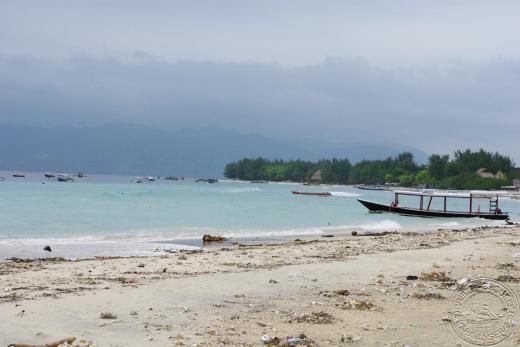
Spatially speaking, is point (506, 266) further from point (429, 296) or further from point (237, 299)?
point (237, 299)

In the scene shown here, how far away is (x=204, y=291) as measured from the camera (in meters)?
11.0

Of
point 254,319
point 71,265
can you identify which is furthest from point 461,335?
point 71,265

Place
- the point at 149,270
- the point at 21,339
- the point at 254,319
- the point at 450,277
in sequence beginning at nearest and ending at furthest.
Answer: the point at 21,339, the point at 254,319, the point at 450,277, the point at 149,270

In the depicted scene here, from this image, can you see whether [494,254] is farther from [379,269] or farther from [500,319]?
[500,319]

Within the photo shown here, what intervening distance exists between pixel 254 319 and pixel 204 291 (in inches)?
92.9

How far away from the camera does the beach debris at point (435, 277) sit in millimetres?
12820

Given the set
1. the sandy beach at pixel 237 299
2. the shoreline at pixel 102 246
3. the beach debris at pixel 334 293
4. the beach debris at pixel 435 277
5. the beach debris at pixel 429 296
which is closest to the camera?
the sandy beach at pixel 237 299

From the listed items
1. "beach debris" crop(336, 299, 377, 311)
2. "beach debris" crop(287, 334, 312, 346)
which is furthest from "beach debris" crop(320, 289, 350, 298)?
"beach debris" crop(287, 334, 312, 346)

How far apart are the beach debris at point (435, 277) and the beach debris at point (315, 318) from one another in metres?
4.55

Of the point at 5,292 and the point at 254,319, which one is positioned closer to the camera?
the point at 254,319

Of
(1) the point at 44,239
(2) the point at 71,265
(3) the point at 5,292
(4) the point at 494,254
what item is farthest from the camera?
(1) the point at 44,239

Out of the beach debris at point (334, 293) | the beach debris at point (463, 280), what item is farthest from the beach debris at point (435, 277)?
the beach debris at point (334, 293)

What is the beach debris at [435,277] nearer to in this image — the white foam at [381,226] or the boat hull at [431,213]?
the white foam at [381,226]

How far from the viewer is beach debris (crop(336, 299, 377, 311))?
9.63 meters
